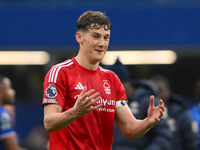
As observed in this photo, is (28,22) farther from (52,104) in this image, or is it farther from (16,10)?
(52,104)

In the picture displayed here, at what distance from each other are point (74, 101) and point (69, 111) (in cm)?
34

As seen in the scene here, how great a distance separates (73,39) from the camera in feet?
22.5

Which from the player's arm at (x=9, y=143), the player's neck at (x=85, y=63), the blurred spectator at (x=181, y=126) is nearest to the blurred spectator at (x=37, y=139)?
the player's arm at (x=9, y=143)

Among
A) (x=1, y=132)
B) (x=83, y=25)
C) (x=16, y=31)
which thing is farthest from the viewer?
(x=16, y=31)

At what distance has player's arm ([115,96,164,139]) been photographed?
268 centimetres

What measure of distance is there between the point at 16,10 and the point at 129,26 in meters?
2.49

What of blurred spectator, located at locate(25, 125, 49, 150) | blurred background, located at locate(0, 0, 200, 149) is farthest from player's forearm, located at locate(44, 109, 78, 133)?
blurred background, located at locate(0, 0, 200, 149)

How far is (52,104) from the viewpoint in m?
2.56

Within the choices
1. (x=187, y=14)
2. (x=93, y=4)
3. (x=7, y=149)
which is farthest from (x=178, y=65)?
(x=7, y=149)

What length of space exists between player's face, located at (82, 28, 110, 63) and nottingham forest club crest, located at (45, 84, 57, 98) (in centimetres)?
45

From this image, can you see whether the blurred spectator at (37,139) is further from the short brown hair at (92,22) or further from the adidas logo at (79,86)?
the short brown hair at (92,22)

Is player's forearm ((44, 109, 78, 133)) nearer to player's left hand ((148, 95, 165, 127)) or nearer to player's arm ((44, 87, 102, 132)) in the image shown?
player's arm ((44, 87, 102, 132))

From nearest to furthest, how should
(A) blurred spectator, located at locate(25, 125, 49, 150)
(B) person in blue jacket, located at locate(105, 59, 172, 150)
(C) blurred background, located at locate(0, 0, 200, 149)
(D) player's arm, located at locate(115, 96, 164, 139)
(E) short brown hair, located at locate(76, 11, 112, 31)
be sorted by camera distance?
(D) player's arm, located at locate(115, 96, 164, 139) < (E) short brown hair, located at locate(76, 11, 112, 31) < (B) person in blue jacket, located at locate(105, 59, 172, 150) < (A) blurred spectator, located at locate(25, 125, 49, 150) < (C) blurred background, located at locate(0, 0, 200, 149)

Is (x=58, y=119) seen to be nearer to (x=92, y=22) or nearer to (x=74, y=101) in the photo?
(x=74, y=101)
